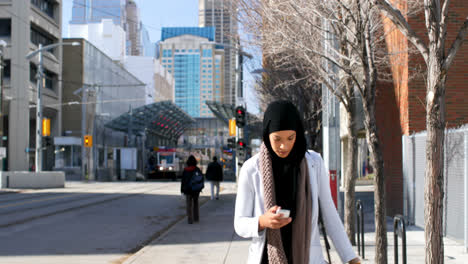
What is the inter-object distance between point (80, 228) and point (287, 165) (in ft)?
35.1

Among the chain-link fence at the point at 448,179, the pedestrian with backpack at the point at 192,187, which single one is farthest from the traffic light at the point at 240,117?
the chain-link fence at the point at 448,179

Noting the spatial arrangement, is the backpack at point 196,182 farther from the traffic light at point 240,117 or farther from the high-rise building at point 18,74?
the high-rise building at point 18,74

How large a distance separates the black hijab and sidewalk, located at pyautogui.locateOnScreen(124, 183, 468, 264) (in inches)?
223

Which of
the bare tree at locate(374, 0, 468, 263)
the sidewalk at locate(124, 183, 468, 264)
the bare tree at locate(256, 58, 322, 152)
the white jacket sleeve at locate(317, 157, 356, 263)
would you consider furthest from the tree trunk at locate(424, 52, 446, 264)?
the bare tree at locate(256, 58, 322, 152)

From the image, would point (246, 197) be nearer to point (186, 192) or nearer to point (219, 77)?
point (186, 192)

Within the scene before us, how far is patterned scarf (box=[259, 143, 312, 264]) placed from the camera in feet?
9.95

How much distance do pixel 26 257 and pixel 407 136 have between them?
346 inches

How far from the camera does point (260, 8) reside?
34.8 feet

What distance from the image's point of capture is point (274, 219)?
9.49 feet

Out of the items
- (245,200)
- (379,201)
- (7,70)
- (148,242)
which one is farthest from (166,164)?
(245,200)

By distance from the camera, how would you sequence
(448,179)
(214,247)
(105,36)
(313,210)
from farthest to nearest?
(105,36), (448,179), (214,247), (313,210)

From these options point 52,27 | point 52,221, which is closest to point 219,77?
point 52,27

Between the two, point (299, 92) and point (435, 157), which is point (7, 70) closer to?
point (299, 92)

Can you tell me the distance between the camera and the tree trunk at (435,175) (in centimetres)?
506
